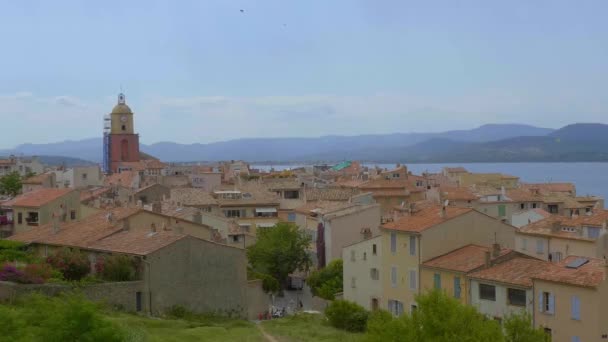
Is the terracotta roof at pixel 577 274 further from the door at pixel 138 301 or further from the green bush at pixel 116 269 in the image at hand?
the green bush at pixel 116 269

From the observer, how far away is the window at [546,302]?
3381 centimetres

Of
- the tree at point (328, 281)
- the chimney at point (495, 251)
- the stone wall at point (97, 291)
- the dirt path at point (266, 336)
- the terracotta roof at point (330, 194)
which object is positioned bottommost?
the tree at point (328, 281)

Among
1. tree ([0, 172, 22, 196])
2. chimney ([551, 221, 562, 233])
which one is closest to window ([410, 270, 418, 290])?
chimney ([551, 221, 562, 233])

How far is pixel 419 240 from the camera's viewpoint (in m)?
41.7

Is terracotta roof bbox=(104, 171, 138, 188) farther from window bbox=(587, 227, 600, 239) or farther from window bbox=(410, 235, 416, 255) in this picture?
window bbox=(410, 235, 416, 255)

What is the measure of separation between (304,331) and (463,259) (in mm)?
7917

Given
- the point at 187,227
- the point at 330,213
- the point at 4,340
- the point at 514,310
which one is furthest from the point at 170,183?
the point at 4,340

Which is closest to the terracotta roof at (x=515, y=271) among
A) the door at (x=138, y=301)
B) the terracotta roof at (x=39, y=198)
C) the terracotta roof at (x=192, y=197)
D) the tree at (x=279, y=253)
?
the door at (x=138, y=301)

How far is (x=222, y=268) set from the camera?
38.3 meters

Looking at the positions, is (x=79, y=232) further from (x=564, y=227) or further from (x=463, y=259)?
(x=564, y=227)

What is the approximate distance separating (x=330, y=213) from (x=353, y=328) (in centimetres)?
1985

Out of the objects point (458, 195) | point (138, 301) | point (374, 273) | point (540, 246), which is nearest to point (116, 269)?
point (138, 301)

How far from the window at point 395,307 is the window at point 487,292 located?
6649mm

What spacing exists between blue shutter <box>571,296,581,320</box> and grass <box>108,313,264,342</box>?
11065mm
